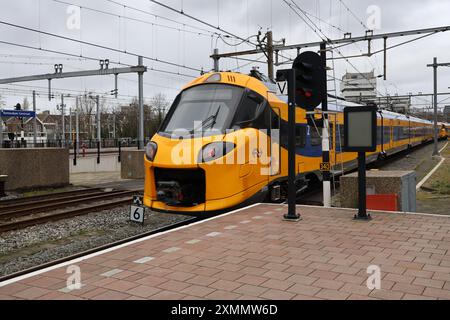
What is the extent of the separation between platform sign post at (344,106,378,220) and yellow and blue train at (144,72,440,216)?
6.50ft

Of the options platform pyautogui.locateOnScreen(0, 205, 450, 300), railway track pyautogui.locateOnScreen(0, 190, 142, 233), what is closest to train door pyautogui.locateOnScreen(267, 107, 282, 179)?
platform pyautogui.locateOnScreen(0, 205, 450, 300)

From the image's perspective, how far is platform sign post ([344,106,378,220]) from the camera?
24.0 ft

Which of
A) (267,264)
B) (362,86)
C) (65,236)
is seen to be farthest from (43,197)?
(362,86)

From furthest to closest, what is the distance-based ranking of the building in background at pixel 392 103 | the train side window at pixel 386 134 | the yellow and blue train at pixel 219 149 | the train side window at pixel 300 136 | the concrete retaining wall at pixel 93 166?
the building in background at pixel 392 103, the concrete retaining wall at pixel 93 166, the train side window at pixel 386 134, the train side window at pixel 300 136, the yellow and blue train at pixel 219 149

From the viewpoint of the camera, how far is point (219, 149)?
857 cm

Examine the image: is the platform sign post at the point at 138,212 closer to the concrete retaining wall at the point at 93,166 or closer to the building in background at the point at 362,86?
the concrete retaining wall at the point at 93,166

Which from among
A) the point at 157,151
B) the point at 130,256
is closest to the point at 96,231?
the point at 157,151

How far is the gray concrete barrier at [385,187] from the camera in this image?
855 cm

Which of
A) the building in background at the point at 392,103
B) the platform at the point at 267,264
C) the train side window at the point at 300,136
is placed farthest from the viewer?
the building in background at the point at 392,103

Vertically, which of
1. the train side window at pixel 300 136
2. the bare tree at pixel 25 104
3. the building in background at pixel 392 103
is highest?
the bare tree at pixel 25 104

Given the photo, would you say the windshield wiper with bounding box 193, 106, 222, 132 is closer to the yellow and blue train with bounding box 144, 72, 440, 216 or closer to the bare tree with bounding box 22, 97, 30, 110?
the yellow and blue train with bounding box 144, 72, 440, 216

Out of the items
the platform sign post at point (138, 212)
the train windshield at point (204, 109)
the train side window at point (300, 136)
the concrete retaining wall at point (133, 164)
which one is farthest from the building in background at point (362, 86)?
the platform sign post at point (138, 212)

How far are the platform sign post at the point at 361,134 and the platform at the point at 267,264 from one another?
473 millimetres
